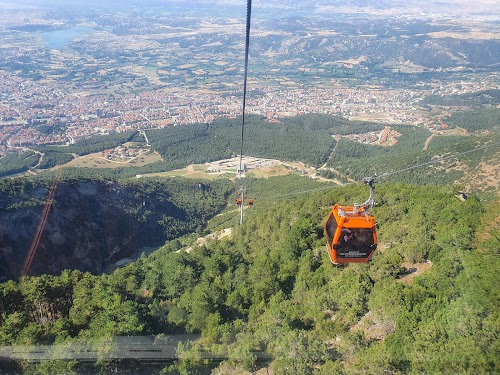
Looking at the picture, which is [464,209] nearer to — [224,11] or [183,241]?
[183,241]

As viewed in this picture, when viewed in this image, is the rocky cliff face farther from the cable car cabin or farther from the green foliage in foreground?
the cable car cabin

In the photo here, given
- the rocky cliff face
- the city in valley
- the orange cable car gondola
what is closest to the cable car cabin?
the orange cable car gondola

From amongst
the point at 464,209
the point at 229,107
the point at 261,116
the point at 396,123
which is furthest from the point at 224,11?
the point at 464,209

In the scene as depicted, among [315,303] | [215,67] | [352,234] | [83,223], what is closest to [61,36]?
[215,67]

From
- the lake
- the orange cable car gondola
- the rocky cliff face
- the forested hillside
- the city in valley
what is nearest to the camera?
the orange cable car gondola

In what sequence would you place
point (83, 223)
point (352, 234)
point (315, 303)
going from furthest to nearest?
1. point (83, 223)
2. point (315, 303)
3. point (352, 234)

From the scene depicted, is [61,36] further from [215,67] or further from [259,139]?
[259,139]
